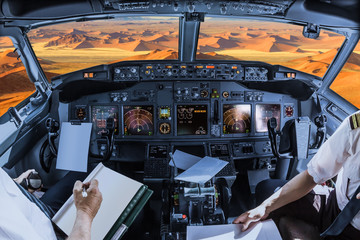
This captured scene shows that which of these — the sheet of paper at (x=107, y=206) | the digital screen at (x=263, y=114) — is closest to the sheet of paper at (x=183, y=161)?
the sheet of paper at (x=107, y=206)

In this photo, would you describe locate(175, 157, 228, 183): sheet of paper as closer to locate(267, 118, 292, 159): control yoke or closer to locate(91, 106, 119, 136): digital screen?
locate(267, 118, 292, 159): control yoke

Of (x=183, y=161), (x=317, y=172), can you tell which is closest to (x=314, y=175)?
(x=317, y=172)

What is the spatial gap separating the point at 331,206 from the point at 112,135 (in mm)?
1991

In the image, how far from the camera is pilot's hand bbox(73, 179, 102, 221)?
1150mm

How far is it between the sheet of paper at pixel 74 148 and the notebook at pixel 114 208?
3.54 ft

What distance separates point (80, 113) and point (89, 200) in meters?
1.99

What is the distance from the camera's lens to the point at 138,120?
9.90ft

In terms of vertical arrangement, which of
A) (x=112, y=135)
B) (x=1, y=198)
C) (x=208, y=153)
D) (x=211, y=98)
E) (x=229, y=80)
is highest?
(x=1, y=198)

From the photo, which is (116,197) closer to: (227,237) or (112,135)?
(227,237)

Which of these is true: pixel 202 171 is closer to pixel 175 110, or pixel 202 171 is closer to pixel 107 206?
pixel 107 206

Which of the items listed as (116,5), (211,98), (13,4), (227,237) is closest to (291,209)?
(227,237)

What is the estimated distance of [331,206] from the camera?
1.28 meters

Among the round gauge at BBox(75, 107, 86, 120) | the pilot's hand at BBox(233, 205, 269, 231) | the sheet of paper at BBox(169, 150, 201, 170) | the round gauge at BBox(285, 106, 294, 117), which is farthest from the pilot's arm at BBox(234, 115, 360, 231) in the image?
the round gauge at BBox(75, 107, 86, 120)

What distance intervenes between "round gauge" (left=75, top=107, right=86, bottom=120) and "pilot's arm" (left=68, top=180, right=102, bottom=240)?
1.89 metres
